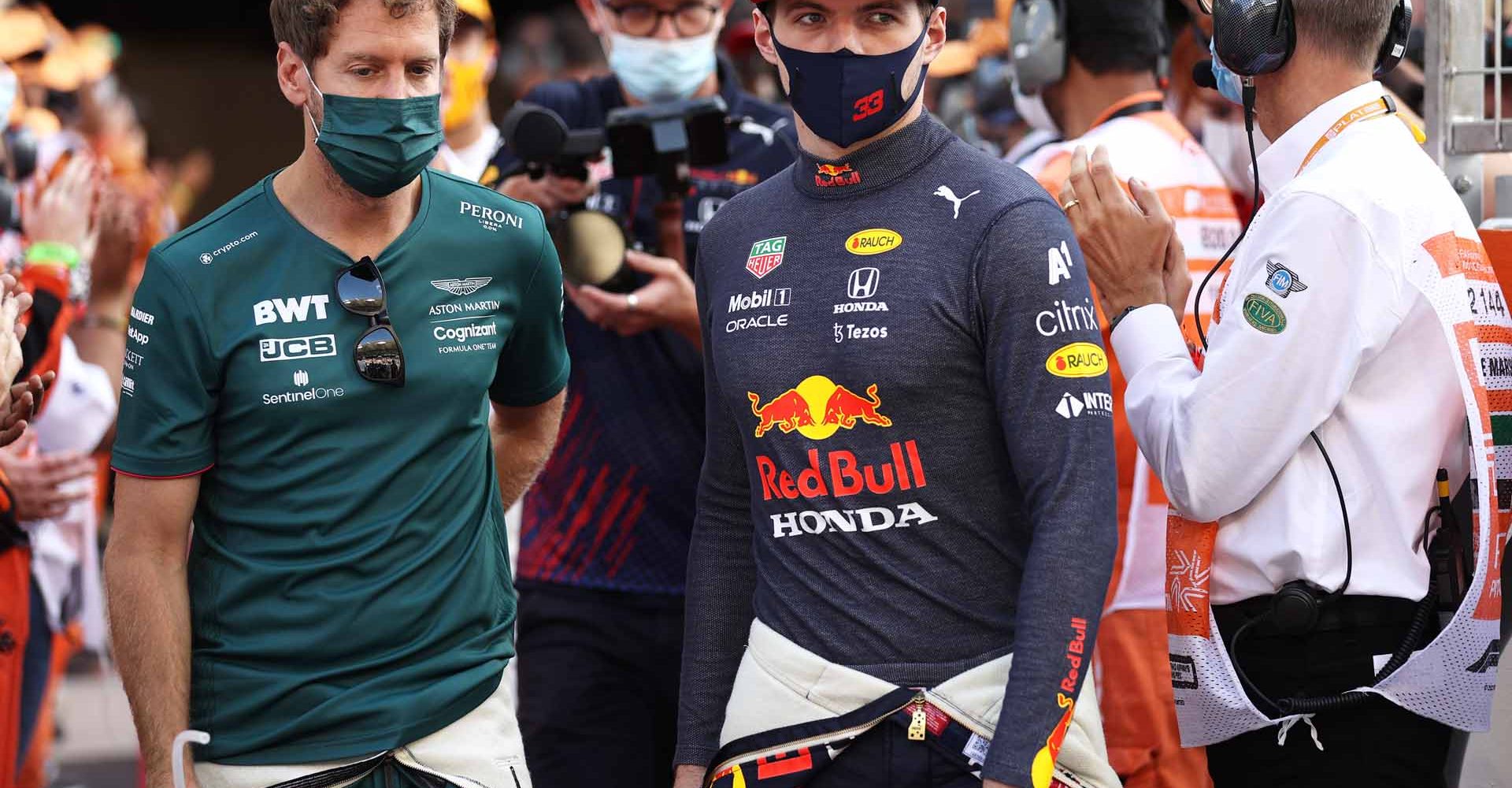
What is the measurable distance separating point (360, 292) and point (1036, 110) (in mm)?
2738

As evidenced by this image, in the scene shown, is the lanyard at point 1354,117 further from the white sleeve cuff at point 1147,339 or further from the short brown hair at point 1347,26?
the white sleeve cuff at point 1147,339

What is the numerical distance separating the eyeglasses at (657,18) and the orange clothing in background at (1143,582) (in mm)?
966

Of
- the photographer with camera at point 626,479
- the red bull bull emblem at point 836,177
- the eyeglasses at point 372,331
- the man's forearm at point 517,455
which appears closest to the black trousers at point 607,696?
the photographer with camera at point 626,479

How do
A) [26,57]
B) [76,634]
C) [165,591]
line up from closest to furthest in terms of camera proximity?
[165,591]
[76,634]
[26,57]

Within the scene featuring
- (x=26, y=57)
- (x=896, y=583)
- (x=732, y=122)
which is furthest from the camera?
(x=26, y=57)

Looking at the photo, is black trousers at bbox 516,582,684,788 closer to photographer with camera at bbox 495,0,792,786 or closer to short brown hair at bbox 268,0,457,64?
photographer with camera at bbox 495,0,792,786

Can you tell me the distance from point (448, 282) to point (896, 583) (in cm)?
101

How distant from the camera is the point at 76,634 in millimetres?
5906

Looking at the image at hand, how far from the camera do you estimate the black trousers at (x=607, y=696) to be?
163 inches

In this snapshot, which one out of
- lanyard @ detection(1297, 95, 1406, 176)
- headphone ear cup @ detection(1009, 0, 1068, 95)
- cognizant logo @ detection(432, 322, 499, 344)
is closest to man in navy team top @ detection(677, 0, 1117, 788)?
cognizant logo @ detection(432, 322, 499, 344)

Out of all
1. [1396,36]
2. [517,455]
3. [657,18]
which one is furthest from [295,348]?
[1396,36]

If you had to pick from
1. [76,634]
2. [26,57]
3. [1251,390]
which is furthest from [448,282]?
[26,57]

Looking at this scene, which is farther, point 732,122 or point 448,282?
point 732,122

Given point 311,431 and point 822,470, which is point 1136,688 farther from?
point 311,431
